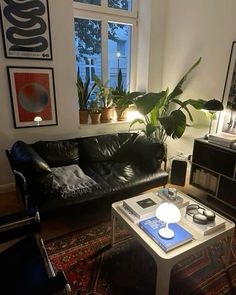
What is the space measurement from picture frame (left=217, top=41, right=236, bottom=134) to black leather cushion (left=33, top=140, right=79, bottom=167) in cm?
183

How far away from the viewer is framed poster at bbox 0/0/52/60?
2.32m

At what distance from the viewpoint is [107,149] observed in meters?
2.82

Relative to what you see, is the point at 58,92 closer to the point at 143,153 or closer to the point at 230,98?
the point at 143,153

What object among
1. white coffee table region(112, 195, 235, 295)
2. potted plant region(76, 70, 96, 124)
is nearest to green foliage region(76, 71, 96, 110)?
potted plant region(76, 70, 96, 124)

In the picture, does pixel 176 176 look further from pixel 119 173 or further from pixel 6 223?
pixel 6 223

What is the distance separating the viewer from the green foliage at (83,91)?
2.98m

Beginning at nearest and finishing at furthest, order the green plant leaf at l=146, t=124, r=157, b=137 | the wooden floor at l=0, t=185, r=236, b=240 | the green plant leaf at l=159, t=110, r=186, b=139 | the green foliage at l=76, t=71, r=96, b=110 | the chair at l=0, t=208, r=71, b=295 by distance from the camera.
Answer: the chair at l=0, t=208, r=71, b=295
the wooden floor at l=0, t=185, r=236, b=240
the green plant leaf at l=159, t=110, r=186, b=139
the green plant leaf at l=146, t=124, r=157, b=137
the green foliage at l=76, t=71, r=96, b=110

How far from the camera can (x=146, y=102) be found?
271 centimetres

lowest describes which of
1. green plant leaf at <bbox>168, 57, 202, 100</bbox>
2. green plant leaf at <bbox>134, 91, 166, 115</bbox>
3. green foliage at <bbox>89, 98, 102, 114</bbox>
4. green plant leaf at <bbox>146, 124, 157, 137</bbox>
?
green plant leaf at <bbox>146, 124, 157, 137</bbox>

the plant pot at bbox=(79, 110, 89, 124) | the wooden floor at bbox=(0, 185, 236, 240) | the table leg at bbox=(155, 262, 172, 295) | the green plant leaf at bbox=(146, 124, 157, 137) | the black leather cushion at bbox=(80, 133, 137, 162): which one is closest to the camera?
the table leg at bbox=(155, 262, 172, 295)

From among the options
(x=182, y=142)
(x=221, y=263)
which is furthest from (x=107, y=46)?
(x=221, y=263)

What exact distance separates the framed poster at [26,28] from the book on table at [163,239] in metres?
2.19

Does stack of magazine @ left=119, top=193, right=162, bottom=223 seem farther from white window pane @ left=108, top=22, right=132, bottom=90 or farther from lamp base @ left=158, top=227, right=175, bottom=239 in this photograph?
white window pane @ left=108, top=22, right=132, bottom=90

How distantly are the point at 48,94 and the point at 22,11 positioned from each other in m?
0.90
